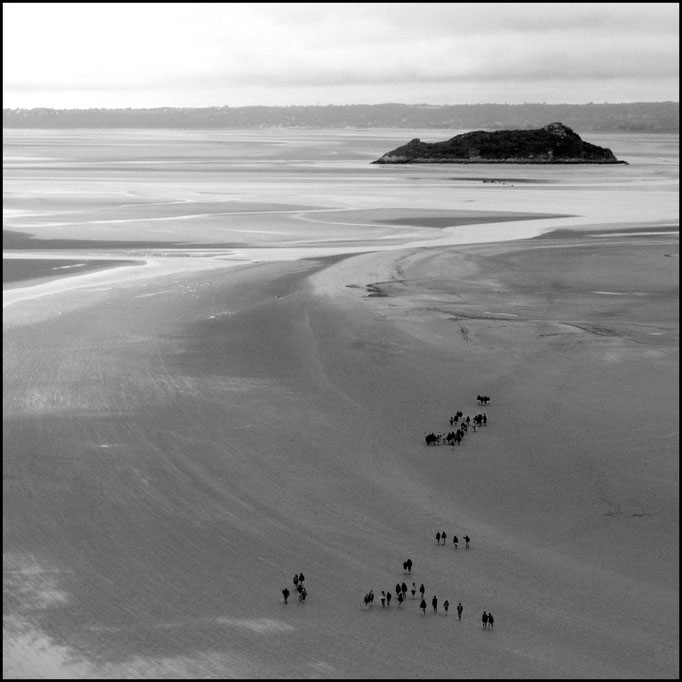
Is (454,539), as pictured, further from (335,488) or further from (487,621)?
(335,488)

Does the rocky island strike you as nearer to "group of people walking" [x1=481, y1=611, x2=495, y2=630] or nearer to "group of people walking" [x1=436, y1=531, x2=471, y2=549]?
"group of people walking" [x1=436, y1=531, x2=471, y2=549]

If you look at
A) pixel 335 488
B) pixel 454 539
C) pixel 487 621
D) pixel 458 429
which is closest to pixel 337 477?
pixel 335 488

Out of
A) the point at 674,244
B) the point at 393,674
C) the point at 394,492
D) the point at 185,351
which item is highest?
the point at 674,244

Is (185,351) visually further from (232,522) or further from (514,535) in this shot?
(514,535)

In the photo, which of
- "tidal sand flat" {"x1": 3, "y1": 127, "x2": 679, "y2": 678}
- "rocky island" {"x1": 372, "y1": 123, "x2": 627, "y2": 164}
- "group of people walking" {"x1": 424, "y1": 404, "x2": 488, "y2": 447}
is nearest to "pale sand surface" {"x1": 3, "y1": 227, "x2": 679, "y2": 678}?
"tidal sand flat" {"x1": 3, "y1": 127, "x2": 679, "y2": 678}

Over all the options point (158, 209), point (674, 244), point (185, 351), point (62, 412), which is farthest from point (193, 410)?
point (158, 209)

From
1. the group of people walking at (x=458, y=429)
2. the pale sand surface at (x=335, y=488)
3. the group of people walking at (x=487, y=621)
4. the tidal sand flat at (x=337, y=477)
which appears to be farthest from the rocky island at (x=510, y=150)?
the group of people walking at (x=487, y=621)

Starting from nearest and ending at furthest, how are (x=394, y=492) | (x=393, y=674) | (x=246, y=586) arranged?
(x=393, y=674)
(x=246, y=586)
(x=394, y=492)

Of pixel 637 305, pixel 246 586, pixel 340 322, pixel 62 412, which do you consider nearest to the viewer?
pixel 246 586
